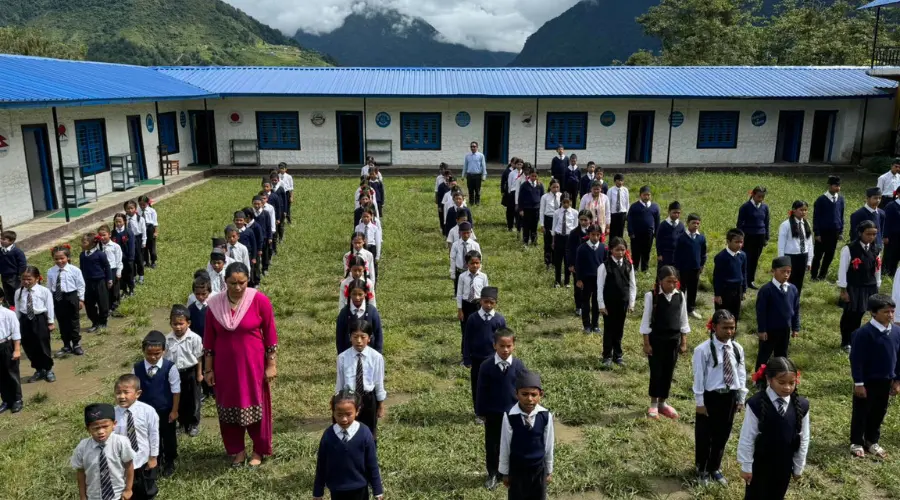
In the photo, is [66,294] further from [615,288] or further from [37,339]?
[615,288]

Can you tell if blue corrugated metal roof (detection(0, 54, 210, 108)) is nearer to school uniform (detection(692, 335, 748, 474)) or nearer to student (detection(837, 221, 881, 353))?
school uniform (detection(692, 335, 748, 474))

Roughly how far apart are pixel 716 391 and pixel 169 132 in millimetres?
20846

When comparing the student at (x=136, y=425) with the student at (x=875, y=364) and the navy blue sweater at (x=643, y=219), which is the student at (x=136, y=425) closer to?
the student at (x=875, y=364)

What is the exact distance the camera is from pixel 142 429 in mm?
4328

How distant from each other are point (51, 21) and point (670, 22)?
6952 cm

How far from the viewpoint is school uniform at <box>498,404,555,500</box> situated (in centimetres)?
399

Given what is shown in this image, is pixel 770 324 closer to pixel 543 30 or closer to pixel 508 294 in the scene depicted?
pixel 508 294

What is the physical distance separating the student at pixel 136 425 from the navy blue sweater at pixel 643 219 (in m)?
7.68

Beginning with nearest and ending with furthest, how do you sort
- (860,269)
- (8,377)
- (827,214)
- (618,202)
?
(8,377) → (860,269) → (827,214) → (618,202)

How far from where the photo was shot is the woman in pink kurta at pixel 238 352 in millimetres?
4945

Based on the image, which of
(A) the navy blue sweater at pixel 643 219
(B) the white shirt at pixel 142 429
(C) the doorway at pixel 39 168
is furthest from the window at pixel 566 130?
(B) the white shirt at pixel 142 429


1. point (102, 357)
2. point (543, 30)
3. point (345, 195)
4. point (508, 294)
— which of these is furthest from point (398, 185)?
point (543, 30)

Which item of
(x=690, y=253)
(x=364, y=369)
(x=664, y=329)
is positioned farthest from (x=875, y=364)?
(x=364, y=369)

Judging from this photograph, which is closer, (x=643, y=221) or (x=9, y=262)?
(x=9, y=262)
